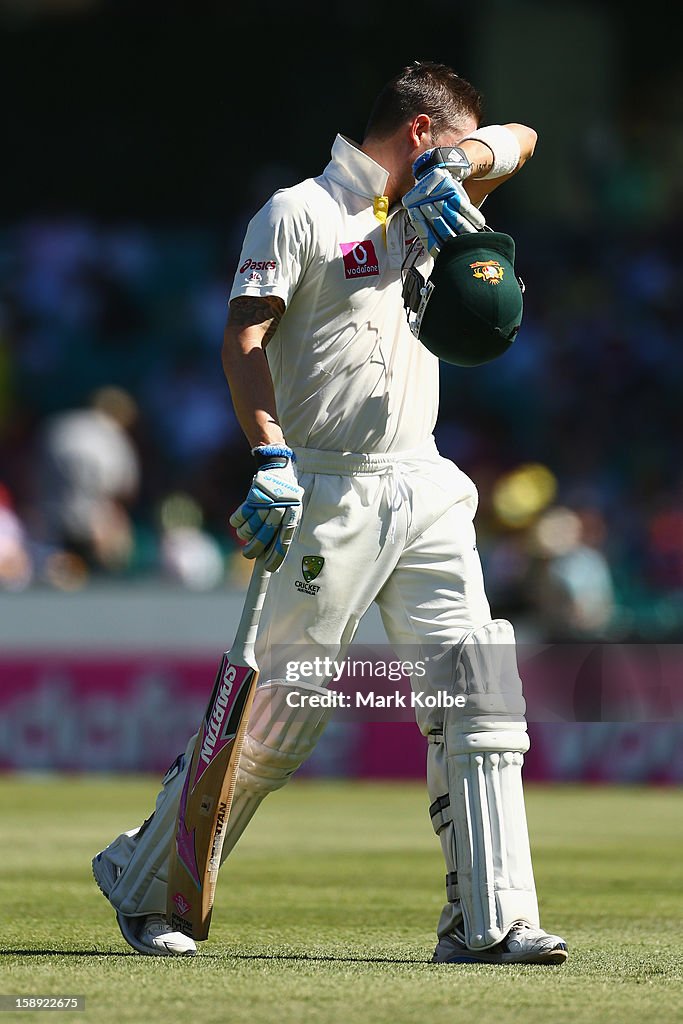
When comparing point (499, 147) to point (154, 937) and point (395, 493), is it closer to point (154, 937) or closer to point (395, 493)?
point (395, 493)

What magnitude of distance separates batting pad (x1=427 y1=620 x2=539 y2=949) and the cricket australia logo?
1.39ft

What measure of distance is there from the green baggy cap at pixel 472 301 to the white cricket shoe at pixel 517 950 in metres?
1.43

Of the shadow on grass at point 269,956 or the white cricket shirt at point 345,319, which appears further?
the white cricket shirt at point 345,319

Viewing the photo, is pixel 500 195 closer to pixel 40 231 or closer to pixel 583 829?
pixel 40 231

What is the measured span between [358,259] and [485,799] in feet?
4.74

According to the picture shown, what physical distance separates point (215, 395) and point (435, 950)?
10.7 meters

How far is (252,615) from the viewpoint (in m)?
4.64

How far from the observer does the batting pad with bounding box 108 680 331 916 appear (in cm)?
467

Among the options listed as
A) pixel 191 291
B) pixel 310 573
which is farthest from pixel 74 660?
Answer: pixel 310 573

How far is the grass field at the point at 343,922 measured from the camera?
3.80m

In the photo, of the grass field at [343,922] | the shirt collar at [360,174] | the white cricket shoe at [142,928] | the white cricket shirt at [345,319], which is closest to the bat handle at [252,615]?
the white cricket shirt at [345,319]

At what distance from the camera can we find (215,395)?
15109mm

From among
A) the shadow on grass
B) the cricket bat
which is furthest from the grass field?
the cricket bat

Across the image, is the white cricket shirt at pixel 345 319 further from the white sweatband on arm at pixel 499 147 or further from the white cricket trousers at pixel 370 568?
the white sweatband on arm at pixel 499 147
